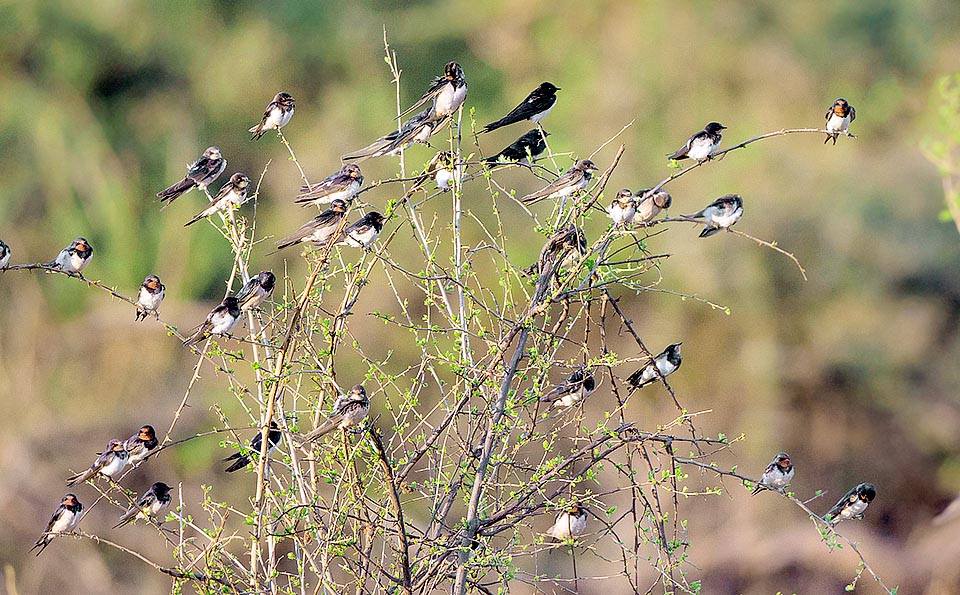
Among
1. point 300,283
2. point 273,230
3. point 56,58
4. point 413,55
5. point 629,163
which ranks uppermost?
point 413,55

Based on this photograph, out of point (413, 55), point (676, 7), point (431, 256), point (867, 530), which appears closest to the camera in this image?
point (431, 256)

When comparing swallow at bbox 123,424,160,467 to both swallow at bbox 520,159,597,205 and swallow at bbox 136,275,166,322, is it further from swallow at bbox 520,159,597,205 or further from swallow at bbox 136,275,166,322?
swallow at bbox 520,159,597,205

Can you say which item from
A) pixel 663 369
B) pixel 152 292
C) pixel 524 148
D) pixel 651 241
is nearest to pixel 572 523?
pixel 663 369

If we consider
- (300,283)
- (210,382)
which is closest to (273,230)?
(300,283)

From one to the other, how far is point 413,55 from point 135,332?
4.82 metres

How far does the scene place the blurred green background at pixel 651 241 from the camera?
11.4m

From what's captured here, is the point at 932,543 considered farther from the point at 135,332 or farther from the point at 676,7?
the point at 135,332

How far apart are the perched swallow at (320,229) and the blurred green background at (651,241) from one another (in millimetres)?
5129

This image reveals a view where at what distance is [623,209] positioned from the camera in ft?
17.4

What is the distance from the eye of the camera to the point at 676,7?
1330cm

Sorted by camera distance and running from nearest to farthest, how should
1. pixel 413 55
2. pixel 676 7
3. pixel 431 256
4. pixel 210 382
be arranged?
pixel 431 256, pixel 210 382, pixel 676 7, pixel 413 55

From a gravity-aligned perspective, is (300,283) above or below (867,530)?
above

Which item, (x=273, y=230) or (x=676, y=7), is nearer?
(x=273, y=230)

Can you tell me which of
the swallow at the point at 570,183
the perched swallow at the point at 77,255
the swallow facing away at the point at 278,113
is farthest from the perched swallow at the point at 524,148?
the perched swallow at the point at 77,255
